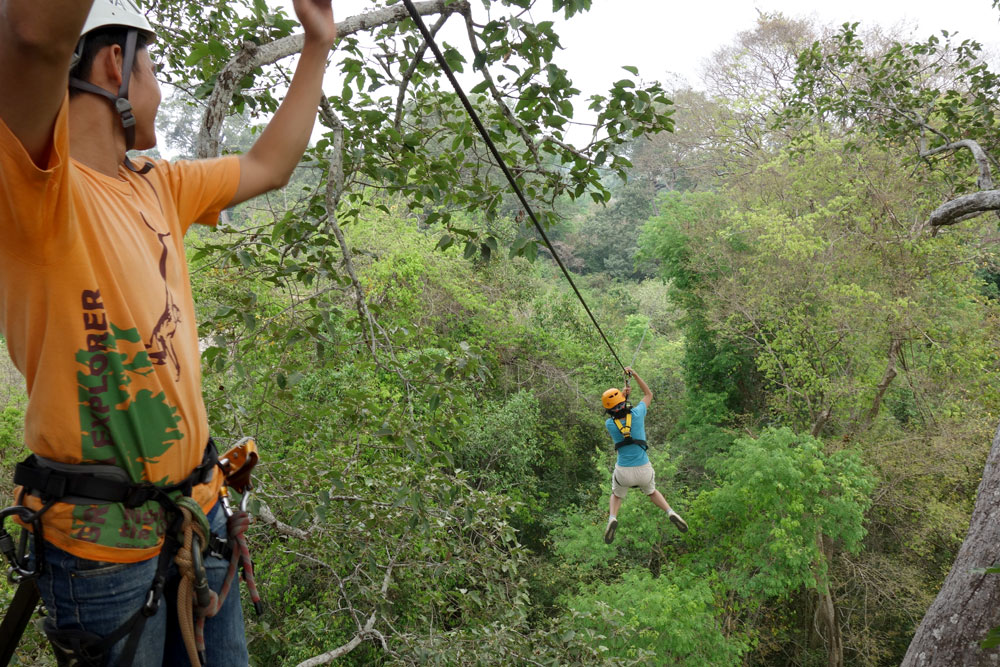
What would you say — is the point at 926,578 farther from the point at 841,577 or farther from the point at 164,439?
the point at 164,439

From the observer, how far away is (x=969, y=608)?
2.33 meters

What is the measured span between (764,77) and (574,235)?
12278 mm

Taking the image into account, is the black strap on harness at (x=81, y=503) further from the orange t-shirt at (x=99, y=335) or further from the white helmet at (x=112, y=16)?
the white helmet at (x=112, y=16)

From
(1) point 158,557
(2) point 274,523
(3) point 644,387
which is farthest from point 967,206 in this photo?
Answer: (1) point 158,557

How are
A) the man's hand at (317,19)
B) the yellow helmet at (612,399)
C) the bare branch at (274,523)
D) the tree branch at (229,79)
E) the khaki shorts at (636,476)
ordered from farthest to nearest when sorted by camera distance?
the khaki shorts at (636,476), the yellow helmet at (612,399), the bare branch at (274,523), the tree branch at (229,79), the man's hand at (317,19)

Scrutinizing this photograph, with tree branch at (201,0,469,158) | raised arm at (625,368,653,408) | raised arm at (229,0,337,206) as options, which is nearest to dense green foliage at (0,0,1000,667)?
tree branch at (201,0,469,158)

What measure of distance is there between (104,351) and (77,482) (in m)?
0.18

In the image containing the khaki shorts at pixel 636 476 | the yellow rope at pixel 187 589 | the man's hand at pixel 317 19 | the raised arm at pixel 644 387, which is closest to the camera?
the yellow rope at pixel 187 589

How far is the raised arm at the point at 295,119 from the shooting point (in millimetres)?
1093

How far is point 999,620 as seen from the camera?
226 cm

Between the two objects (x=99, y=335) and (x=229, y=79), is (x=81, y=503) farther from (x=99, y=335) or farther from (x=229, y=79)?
(x=229, y=79)

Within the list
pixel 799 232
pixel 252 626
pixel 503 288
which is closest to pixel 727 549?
pixel 799 232

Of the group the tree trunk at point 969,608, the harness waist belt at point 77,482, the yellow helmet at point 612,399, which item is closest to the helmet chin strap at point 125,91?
the harness waist belt at point 77,482

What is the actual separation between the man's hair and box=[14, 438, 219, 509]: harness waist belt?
49 cm
